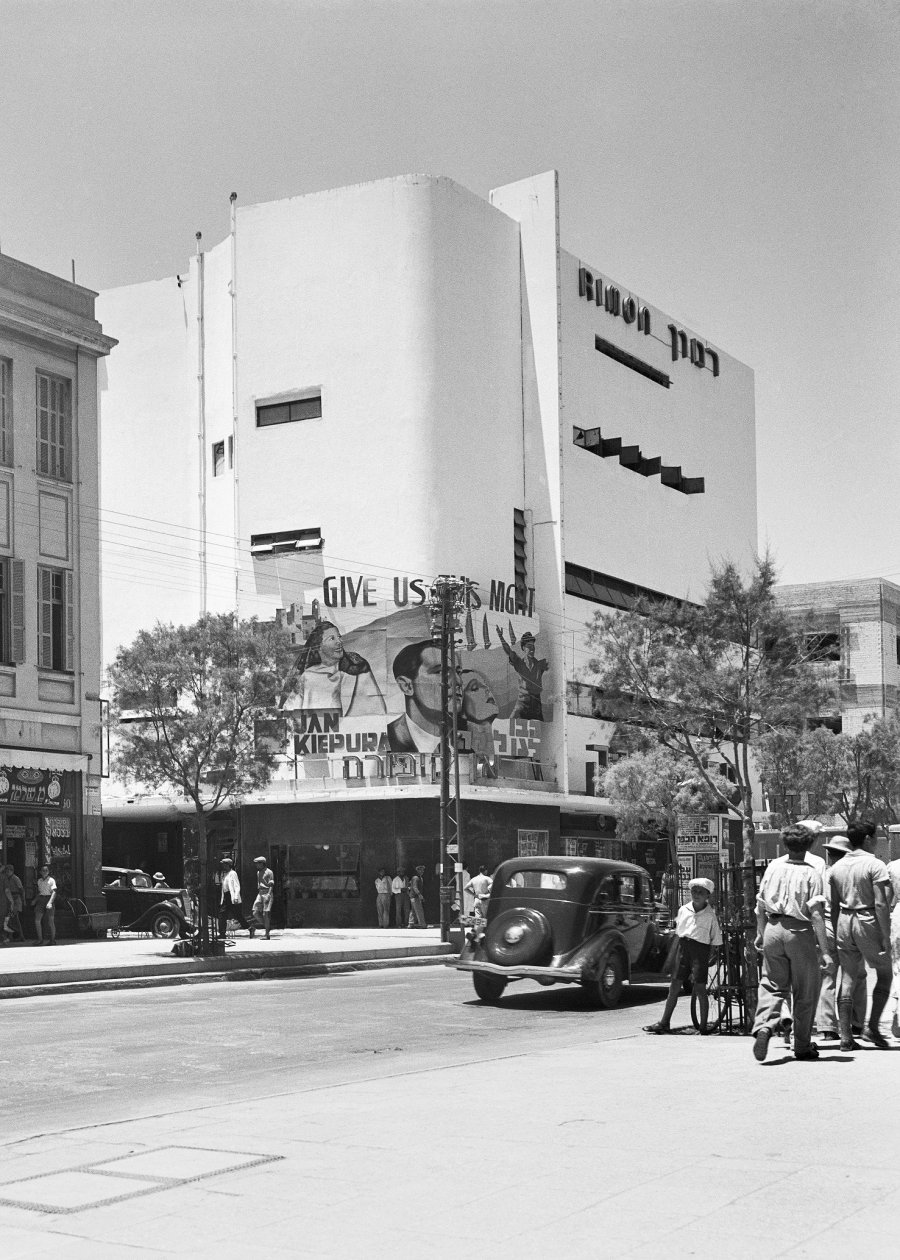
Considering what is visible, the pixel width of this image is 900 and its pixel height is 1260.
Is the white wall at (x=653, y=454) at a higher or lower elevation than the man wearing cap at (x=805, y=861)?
higher

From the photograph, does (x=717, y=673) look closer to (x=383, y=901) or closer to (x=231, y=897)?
(x=231, y=897)

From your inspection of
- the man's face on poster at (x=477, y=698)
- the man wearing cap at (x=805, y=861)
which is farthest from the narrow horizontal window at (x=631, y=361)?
the man wearing cap at (x=805, y=861)

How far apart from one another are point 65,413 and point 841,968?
1128 inches

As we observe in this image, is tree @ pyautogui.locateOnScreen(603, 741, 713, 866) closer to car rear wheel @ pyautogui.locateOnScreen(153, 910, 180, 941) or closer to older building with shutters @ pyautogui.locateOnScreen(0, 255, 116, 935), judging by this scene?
car rear wheel @ pyautogui.locateOnScreen(153, 910, 180, 941)

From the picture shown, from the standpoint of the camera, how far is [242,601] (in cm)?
5409

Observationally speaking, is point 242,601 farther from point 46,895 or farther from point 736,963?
point 736,963

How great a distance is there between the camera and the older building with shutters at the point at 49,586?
35.0 metres

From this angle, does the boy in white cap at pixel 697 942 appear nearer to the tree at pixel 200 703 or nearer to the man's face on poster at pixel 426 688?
the tree at pixel 200 703

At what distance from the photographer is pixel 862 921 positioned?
12.4 m

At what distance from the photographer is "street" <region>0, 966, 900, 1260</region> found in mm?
6340

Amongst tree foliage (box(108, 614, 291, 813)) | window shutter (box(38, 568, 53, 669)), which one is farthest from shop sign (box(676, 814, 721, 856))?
window shutter (box(38, 568, 53, 669))

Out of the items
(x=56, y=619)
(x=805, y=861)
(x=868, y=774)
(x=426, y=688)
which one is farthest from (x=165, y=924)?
(x=805, y=861)

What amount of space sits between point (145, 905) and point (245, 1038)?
2343 cm

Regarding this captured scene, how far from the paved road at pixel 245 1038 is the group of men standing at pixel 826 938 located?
8.79 ft
